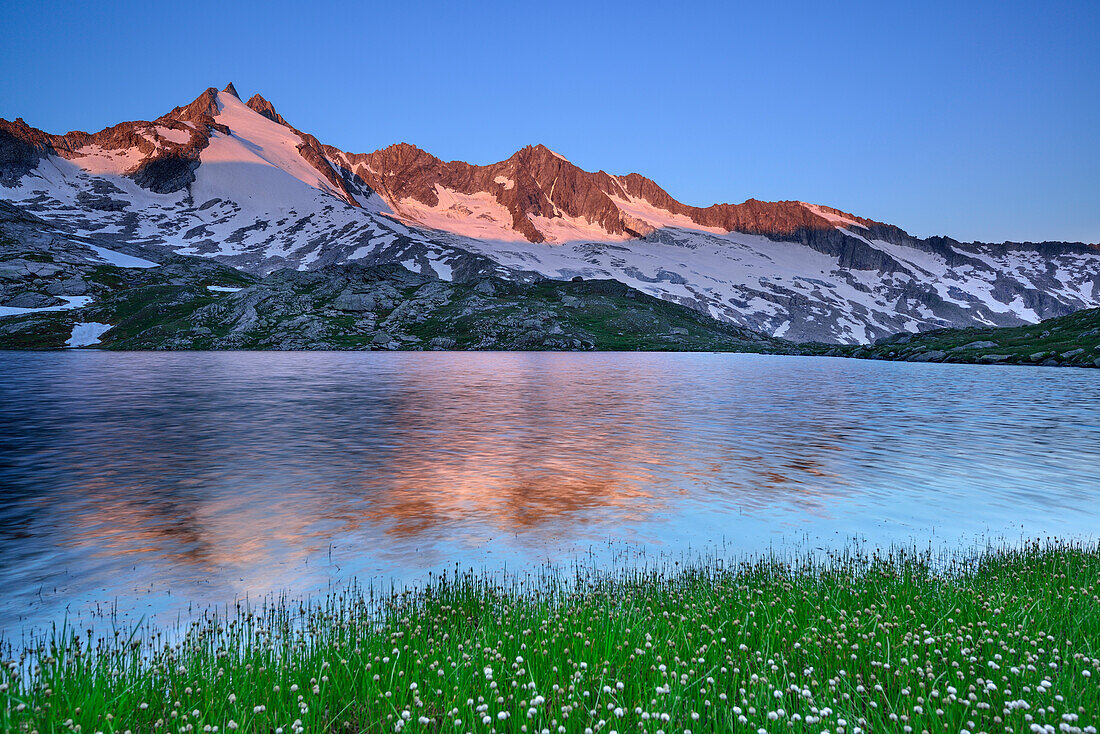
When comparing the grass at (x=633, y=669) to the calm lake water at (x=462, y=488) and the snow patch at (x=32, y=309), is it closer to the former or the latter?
the calm lake water at (x=462, y=488)

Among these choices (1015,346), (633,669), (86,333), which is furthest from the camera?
(86,333)

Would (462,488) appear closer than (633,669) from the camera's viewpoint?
No

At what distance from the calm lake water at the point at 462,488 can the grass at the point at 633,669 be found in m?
3.60

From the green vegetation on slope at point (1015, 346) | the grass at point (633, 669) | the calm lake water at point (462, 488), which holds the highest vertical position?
the green vegetation on slope at point (1015, 346)

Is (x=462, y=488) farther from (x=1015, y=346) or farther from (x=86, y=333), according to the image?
(x=86, y=333)

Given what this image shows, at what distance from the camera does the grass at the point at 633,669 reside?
19.7 feet

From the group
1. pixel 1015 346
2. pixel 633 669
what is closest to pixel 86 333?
pixel 633 669

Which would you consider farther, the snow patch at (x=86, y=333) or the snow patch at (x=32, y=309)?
the snow patch at (x=32, y=309)

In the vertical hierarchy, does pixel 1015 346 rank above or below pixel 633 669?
above

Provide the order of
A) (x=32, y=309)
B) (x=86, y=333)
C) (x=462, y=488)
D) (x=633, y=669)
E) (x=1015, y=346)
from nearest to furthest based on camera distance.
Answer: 1. (x=633, y=669)
2. (x=462, y=488)
3. (x=1015, y=346)
4. (x=86, y=333)
5. (x=32, y=309)

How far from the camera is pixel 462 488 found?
22.1 meters

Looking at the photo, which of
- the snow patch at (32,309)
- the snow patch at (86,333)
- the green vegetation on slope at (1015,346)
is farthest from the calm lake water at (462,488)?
the snow patch at (32,309)

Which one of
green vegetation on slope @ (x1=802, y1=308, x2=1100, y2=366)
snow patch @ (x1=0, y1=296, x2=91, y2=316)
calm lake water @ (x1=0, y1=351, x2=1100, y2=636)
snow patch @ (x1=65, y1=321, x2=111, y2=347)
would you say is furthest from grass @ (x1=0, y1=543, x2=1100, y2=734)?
snow patch @ (x1=0, y1=296, x2=91, y2=316)

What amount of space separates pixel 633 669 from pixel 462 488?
611 inches
